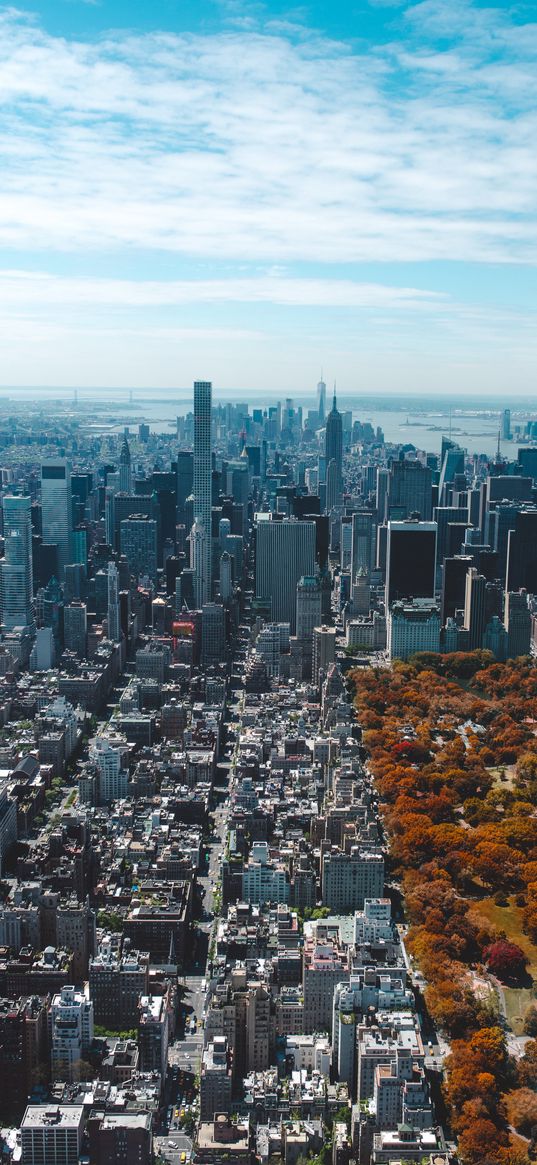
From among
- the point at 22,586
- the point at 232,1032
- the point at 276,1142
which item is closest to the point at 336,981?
the point at 232,1032

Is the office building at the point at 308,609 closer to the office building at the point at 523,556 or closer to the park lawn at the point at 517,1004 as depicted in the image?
the office building at the point at 523,556

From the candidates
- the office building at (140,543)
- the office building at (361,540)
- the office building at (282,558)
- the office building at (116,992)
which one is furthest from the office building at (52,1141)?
the office building at (361,540)

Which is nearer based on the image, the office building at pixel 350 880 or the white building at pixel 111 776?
the office building at pixel 350 880

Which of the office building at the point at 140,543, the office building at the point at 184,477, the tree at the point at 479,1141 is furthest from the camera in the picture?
the office building at the point at 184,477

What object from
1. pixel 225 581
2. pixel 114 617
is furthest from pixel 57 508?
pixel 114 617

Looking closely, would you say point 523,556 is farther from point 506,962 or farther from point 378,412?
point 378,412

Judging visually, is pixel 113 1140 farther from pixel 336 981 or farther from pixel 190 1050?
pixel 336 981
